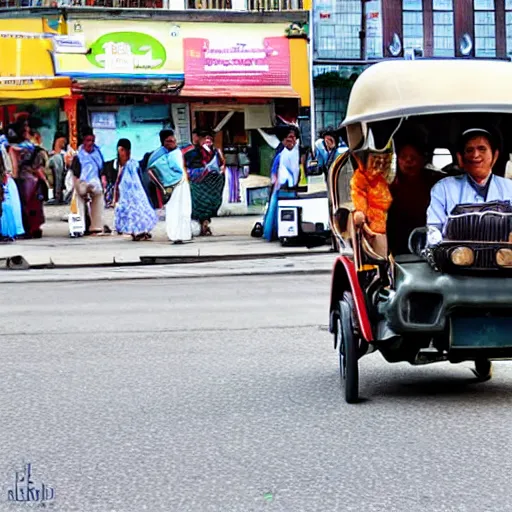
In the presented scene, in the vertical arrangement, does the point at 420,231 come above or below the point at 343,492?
above

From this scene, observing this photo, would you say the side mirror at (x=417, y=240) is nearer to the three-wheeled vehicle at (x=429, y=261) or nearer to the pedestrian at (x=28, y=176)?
the three-wheeled vehicle at (x=429, y=261)

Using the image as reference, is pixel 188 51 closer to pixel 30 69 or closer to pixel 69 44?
pixel 69 44

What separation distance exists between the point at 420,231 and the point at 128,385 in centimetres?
223

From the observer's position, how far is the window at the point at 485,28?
30188 mm

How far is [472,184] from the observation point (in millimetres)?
7203

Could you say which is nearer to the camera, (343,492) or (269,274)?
(343,492)

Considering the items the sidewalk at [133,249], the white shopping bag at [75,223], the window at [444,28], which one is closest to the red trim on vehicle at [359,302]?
the sidewalk at [133,249]

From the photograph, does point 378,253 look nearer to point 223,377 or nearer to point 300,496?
point 223,377

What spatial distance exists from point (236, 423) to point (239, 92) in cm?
1983

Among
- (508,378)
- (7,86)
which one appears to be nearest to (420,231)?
(508,378)

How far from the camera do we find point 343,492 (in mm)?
5332

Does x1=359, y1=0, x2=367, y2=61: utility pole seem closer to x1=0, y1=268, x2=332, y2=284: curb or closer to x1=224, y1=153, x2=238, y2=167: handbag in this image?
x1=224, y1=153, x2=238, y2=167: handbag

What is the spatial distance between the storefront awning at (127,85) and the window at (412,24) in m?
6.59

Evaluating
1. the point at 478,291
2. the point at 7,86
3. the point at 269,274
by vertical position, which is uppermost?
the point at 7,86
